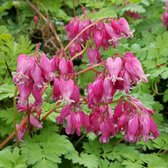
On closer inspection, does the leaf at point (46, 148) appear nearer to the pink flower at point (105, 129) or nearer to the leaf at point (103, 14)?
the pink flower at point (105, 129)

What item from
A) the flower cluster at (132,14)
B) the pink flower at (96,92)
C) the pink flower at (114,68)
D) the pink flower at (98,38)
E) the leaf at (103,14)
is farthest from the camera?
the flower cluster at (132,14)

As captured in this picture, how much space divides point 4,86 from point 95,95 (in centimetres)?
97

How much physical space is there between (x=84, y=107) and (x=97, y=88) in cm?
81

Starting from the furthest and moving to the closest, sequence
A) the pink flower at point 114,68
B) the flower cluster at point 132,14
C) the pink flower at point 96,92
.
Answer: the flower cluster at point 132,14 → the pink flower at point 96,92 → the pink flower at point 114,68

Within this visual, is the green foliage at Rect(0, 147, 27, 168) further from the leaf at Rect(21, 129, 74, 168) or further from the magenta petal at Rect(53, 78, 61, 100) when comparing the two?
the magenta petal at Rect(53, 78, 61, 100)

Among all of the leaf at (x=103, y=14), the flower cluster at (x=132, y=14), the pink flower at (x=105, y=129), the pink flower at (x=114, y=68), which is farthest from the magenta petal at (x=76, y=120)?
the flower cluster at (x=132, y=14)

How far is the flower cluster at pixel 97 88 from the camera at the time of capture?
2217 mm

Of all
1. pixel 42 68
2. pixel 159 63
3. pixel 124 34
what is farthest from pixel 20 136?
pixel 159 63

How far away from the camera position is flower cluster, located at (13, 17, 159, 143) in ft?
7.27

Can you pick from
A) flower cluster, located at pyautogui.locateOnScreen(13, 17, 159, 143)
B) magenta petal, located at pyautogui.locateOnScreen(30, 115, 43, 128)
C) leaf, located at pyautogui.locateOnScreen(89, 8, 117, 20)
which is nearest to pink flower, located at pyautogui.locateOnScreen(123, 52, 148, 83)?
flower cluster, located at pyautogui.locateOnScreen(13, 17, 159, 143)

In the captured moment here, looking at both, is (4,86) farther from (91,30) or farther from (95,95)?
(95,95)

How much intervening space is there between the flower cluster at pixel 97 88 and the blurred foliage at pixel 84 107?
0.63 feet

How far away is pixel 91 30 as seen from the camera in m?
2.76

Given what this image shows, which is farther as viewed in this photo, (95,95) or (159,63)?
(159,63)
